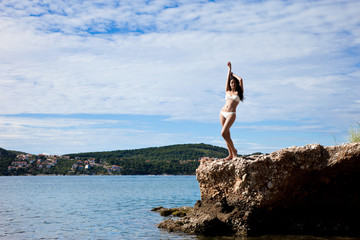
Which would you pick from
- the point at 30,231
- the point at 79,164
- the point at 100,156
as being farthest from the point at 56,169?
the point at 30,231

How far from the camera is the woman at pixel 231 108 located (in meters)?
12.4

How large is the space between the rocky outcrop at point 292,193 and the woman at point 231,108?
25.6 inches

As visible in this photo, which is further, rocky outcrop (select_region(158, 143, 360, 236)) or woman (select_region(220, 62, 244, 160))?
woman (select_region(220, 62, 244, 160))

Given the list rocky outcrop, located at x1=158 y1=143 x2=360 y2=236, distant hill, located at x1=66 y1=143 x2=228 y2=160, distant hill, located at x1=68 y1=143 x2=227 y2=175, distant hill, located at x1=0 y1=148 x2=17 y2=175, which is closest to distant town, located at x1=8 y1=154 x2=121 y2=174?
distant hill, located at x1=0 y1=148 x2=17 y2=175

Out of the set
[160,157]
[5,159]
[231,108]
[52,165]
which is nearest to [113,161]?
[160,157]

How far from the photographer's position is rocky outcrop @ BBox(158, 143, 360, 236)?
37.3ft

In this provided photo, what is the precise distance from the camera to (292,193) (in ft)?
38.3

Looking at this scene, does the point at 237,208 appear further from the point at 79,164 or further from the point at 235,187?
the point at 79,164

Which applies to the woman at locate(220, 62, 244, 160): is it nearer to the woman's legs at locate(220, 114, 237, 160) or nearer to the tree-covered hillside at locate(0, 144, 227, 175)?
the woman's legs at locate(220, 114, 237, 160)

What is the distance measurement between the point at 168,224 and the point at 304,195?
542cm

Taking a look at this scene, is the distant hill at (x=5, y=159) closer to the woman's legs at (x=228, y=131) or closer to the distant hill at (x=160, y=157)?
the distant hill at (x=160, y=157)

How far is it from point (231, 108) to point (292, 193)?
133 inches

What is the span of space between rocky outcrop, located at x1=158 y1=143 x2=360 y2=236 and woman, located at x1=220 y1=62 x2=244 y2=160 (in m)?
0.65

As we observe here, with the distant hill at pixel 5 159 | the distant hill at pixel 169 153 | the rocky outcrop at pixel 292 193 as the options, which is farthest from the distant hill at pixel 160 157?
the rocky outcrop at pixel 292 193
